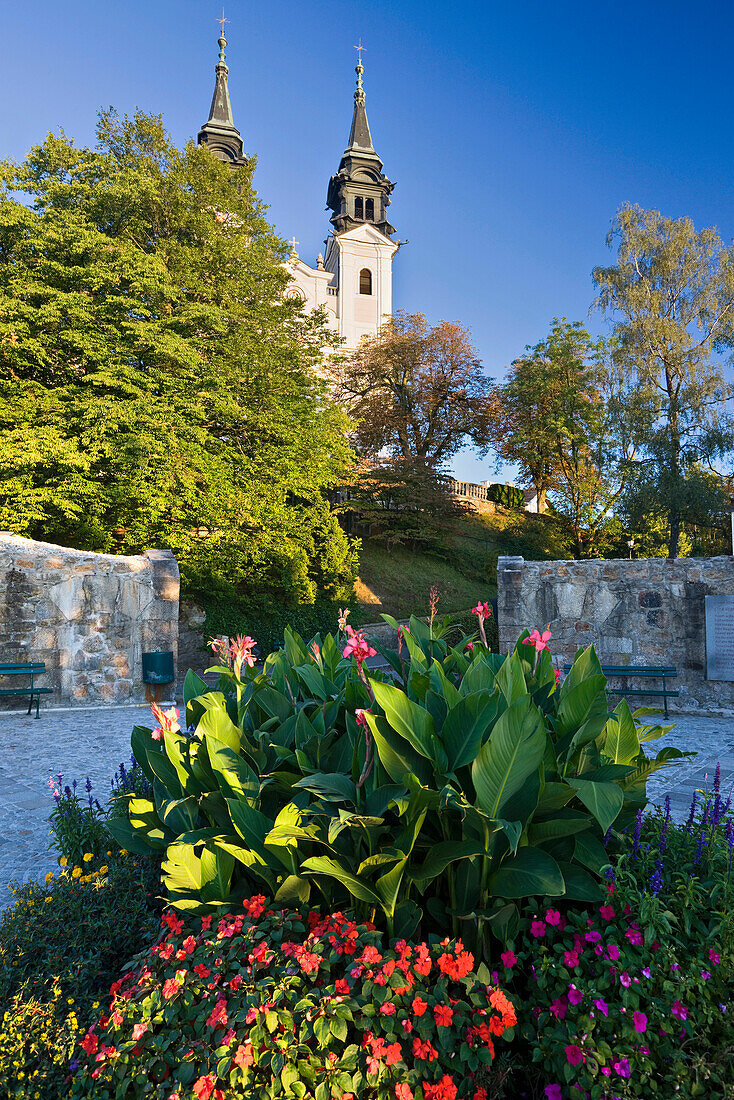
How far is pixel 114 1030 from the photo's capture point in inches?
59.1

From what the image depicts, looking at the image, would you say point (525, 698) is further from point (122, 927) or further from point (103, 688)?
point (103, 688)

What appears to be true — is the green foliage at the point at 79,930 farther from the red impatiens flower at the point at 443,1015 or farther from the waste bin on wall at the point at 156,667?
the waste bin on wall at the point at 156,667

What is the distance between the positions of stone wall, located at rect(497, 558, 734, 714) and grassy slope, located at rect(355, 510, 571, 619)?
7814 millimetres

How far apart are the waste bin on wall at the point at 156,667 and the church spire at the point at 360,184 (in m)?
34.5

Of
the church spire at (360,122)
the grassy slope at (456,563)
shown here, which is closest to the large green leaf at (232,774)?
the grassy slope at (456,563)

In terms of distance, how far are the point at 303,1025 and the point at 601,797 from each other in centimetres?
98

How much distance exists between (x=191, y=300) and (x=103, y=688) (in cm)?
811

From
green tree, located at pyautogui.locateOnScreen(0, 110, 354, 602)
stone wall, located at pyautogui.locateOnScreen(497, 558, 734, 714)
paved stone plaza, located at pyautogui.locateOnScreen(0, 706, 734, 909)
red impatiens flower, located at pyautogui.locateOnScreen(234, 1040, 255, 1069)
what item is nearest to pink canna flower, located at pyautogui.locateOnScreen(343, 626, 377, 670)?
red impatiens flower, located at pyautogui.locateOnScreen(234, 1040, 255, 1069)

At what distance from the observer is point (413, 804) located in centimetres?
169

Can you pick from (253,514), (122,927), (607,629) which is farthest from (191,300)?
(122,927)

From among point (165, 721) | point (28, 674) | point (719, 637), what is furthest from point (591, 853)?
point (28, 674)

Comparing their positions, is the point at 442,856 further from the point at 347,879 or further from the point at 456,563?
the point at 456,563

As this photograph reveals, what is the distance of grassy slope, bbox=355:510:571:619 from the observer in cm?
1728

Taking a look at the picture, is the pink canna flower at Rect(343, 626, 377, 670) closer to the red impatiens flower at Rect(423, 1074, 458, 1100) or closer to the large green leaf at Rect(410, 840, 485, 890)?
the large green leaf at Rect(410, 840, 485, 890)
